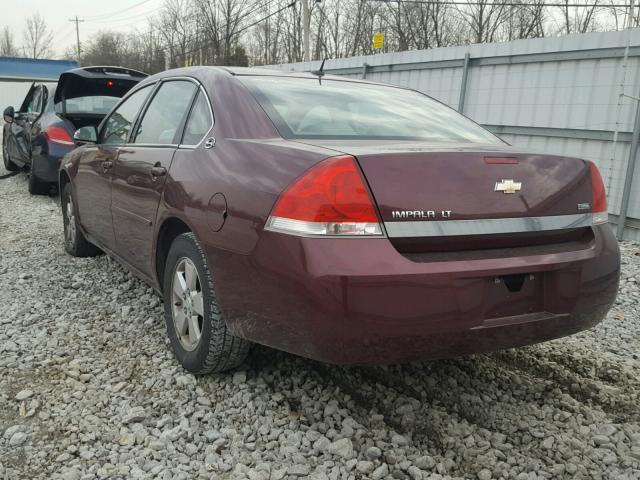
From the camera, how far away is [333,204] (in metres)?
2.08

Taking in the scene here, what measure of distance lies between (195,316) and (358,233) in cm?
120

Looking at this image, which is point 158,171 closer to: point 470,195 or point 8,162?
point 470,195

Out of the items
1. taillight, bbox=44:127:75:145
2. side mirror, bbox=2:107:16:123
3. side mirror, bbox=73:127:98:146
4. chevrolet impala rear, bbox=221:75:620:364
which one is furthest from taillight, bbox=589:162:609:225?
side mirror, bbox=2:107:16:123

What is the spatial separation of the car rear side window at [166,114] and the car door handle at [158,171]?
172 millimetres

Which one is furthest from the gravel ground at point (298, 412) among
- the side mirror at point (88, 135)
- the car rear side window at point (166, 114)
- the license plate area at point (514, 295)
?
the side mirror at point (88, 135)

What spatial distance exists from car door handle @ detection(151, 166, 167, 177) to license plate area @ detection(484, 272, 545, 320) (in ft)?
5.82

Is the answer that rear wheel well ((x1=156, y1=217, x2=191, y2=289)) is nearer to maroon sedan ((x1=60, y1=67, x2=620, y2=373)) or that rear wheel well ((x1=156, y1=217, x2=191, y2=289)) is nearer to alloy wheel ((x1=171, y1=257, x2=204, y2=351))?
maroon sedan ((x1=60, y1=67, x2=620, y2=373))

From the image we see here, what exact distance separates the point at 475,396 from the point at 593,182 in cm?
115

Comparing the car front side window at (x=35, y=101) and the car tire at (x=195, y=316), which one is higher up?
the car front side window at (x=35, y=101)

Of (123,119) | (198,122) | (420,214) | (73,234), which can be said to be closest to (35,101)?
(73,234)

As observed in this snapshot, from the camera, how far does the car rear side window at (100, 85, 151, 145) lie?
395cm

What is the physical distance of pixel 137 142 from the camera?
12.1ft

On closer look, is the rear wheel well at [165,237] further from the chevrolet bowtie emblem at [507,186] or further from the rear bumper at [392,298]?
the chevrolet bowtie emblem at [507,186]

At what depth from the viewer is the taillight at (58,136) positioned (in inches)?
289
